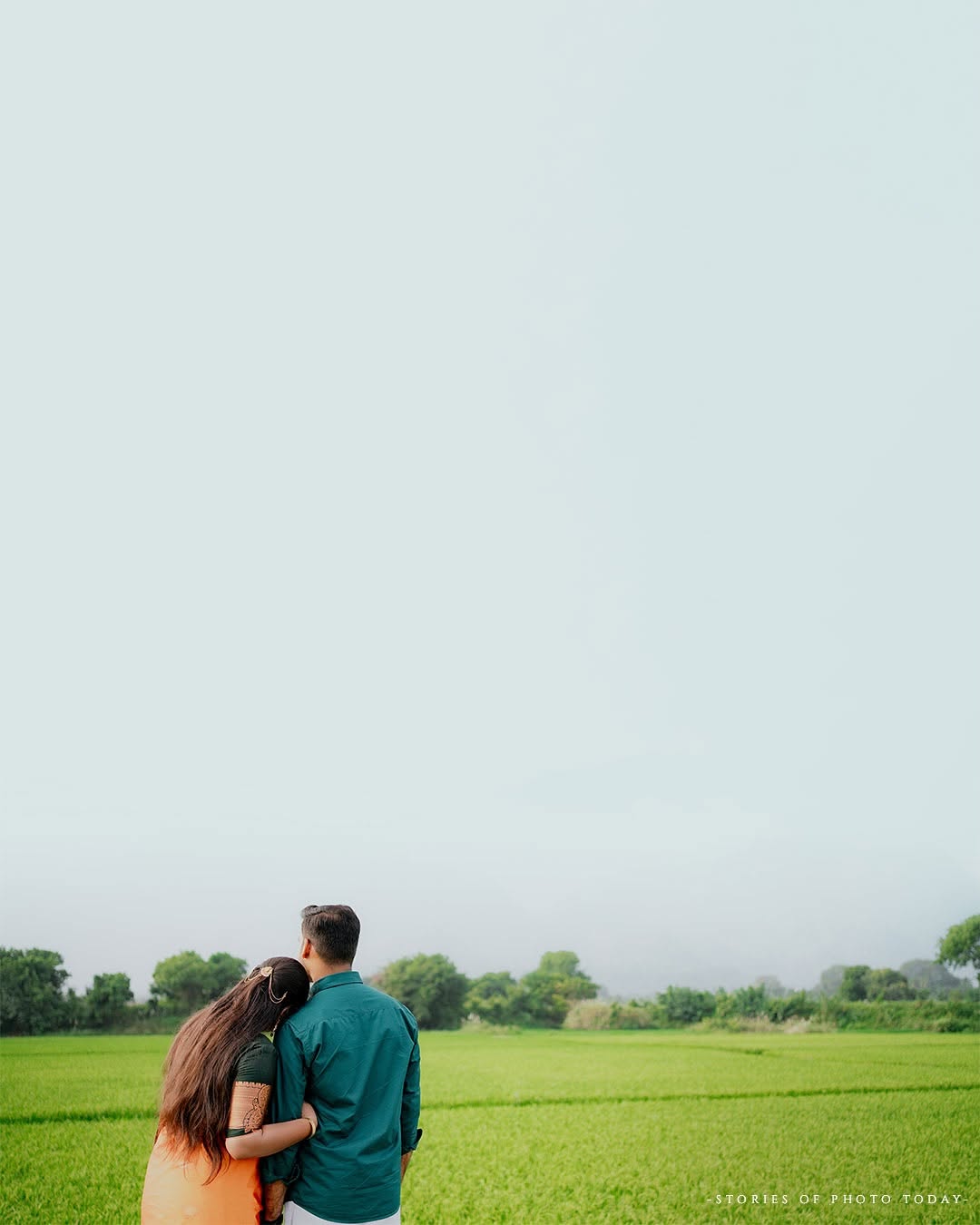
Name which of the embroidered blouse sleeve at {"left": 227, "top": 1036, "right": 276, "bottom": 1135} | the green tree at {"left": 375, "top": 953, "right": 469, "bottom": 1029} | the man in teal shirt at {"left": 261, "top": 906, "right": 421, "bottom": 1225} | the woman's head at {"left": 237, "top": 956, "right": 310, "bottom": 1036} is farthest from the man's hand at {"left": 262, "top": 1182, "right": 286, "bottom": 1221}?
the green tree at {"left": 375, "top": 953, "right": 469, "bottom": 1029}

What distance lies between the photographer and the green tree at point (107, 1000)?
1883 centimetres

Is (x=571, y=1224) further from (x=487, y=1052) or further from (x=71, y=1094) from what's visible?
(x=487, y=1052)

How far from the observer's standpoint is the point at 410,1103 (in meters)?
2.79

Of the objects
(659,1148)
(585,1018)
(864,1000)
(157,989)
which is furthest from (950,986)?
(157,989)

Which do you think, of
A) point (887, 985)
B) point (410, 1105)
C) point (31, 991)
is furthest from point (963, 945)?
point (410, 1105)

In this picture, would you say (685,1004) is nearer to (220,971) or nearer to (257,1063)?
(220,971)

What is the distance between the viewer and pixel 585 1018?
952 inches

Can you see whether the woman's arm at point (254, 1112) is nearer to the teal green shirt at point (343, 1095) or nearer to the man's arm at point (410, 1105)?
the teal green shirt at point (343, 1095)

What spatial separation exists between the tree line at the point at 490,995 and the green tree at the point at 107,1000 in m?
0.02

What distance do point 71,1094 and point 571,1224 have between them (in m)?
7.00

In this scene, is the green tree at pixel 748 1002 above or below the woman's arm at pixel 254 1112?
below

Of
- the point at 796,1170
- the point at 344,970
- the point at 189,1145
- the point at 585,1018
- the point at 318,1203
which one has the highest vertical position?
the point at 344,970

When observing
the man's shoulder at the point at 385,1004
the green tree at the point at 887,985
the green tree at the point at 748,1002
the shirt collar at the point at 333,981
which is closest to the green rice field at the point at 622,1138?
the man's shoulder at the point at 385,1004

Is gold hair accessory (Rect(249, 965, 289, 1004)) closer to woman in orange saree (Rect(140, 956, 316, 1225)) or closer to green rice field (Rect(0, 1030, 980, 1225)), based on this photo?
woman in orange saree (Rect(140, 956, 316, 1225))
